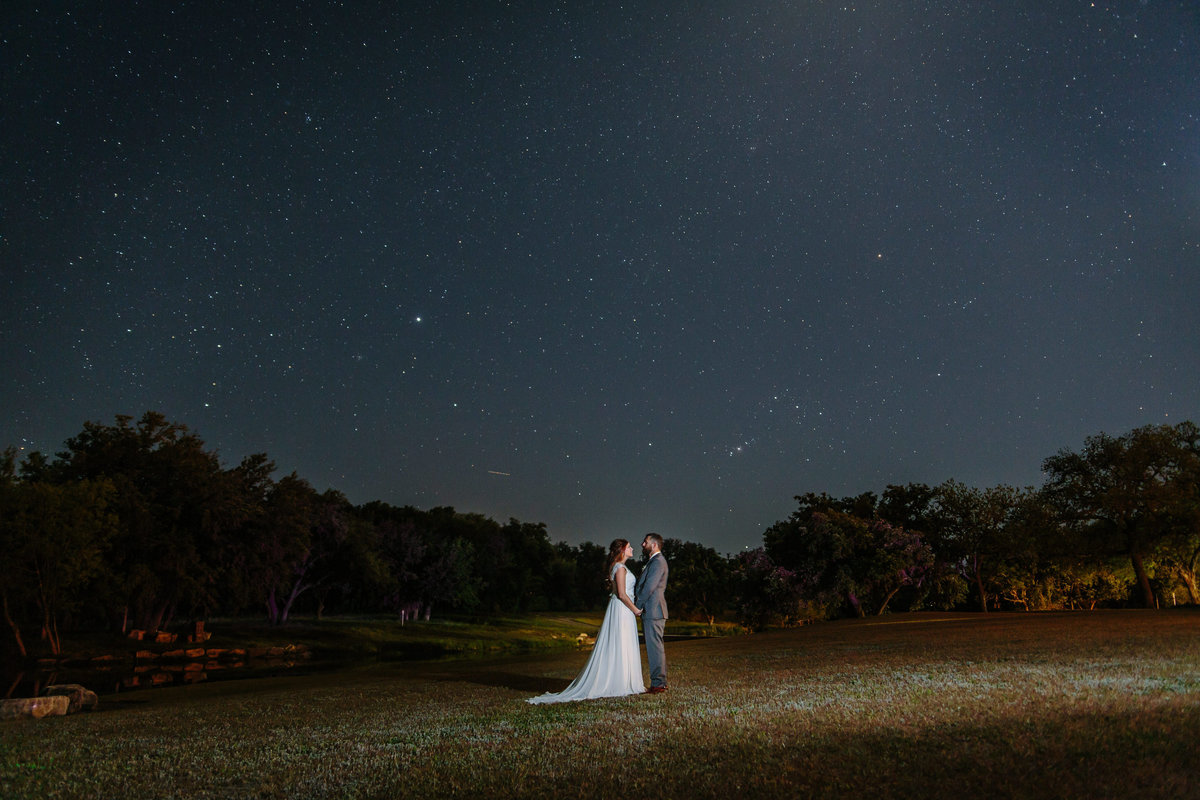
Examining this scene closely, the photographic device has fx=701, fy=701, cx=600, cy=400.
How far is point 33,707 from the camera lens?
1411 centimetres

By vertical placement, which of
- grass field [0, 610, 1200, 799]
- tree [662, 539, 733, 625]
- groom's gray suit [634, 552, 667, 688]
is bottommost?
tree [662, 539, 733, 625]

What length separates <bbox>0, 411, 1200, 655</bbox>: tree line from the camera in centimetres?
3481

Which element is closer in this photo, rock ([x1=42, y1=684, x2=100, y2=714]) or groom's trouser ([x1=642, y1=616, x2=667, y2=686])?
groom's trouser ([x1=642, y1=616, x2=667, y2=686])

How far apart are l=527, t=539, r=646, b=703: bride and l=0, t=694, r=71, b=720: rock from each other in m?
10.6

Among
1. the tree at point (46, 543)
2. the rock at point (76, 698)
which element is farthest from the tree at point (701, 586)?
the rock at point (76, 698)

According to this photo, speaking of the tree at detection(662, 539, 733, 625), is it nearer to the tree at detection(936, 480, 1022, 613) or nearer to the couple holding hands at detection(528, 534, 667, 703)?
the tree at detection(936, 480, 1022, 613)

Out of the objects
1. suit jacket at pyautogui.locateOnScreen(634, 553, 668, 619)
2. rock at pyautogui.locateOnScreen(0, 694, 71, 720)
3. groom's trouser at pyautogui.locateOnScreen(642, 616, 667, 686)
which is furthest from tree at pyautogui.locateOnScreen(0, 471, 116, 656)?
groom's trouser at pyautogui.locateOnScreen(642, 616, 667, 686)

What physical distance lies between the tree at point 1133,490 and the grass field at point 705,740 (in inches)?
961

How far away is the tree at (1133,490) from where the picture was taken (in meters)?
32.4

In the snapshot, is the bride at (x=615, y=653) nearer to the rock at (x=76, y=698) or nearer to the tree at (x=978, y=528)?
the rock at (x=76, y=698)

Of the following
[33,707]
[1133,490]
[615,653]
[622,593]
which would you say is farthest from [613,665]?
[1133,490]

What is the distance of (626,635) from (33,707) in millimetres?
12247

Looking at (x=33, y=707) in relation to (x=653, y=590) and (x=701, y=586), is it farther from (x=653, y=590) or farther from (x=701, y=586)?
(x=701, y=586)

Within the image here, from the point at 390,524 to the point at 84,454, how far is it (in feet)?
108
